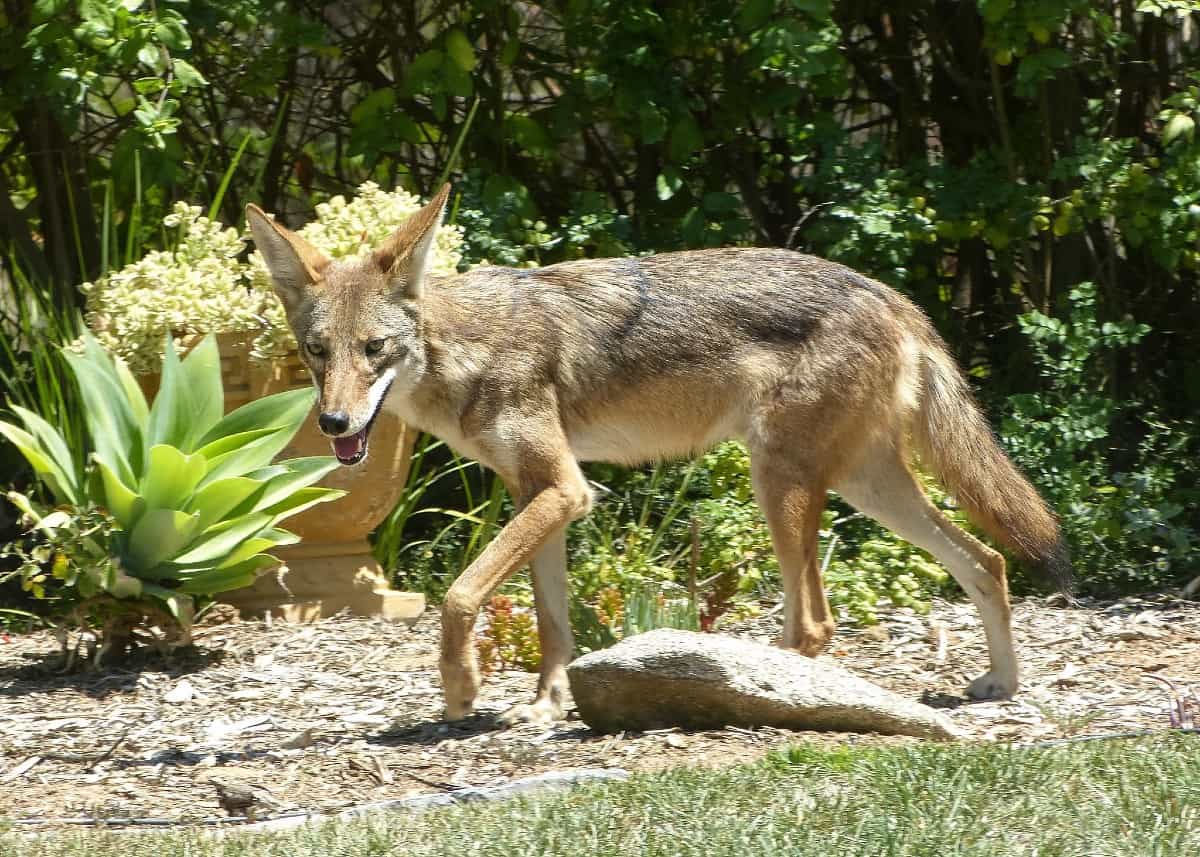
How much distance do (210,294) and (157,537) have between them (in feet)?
4.84

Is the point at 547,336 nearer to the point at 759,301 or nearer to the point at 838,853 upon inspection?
the point at 759,301

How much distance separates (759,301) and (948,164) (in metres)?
3.33

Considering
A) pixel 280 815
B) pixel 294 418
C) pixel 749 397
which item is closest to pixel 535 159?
pixel 294 418

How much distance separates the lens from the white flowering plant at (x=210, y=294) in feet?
23.4

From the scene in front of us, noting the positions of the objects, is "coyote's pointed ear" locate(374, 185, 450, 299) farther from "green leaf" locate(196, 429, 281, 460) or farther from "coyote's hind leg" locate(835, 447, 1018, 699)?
"coyote's hind leg" locate(835, 447, 1018, 699)

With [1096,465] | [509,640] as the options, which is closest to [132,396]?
[509,640]

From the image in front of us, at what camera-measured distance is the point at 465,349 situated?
5711 millimetres

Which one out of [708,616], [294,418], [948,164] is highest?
[948,164]

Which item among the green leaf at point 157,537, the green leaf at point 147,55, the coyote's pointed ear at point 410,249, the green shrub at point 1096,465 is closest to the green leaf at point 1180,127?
the green shrub at point 1096,465

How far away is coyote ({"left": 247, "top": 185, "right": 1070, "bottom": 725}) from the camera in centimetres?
554

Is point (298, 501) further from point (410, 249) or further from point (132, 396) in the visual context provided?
point (410, 249)

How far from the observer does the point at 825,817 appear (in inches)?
153

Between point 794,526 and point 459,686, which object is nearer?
point 459,686

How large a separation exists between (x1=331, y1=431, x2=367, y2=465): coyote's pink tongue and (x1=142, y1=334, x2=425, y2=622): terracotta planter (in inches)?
73.0
